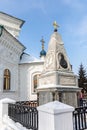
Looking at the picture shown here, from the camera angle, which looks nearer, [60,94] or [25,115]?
[25,115]

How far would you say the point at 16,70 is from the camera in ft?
52.5

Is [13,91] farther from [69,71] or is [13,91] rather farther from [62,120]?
[62,120]

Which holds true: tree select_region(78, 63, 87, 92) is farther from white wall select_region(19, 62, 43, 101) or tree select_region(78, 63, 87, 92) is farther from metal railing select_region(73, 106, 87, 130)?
metal railing select_region(73, 106, 87, 130)

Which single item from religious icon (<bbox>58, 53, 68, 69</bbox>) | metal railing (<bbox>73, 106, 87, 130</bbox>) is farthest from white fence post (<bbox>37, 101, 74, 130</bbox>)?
religious icon (<bbox>58, 53, 68, 69</bbox>)

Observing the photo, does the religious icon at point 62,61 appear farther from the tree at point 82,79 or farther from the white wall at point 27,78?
the tree at point 82,79

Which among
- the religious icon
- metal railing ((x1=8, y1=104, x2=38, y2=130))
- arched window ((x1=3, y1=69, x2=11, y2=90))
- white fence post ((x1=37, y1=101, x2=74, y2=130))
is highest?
the religious icon

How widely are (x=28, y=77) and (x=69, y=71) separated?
23.1 ft

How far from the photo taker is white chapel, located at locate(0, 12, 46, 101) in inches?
575

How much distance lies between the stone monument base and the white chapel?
215 inches

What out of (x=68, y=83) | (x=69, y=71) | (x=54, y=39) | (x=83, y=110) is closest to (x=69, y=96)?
(x=68, y=83)

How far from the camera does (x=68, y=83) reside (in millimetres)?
9711

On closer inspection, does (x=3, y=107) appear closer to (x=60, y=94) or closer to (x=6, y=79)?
(x=60, y=94)

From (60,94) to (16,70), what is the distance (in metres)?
7.70

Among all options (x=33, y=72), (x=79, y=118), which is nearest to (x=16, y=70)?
(x=33, y=72)
